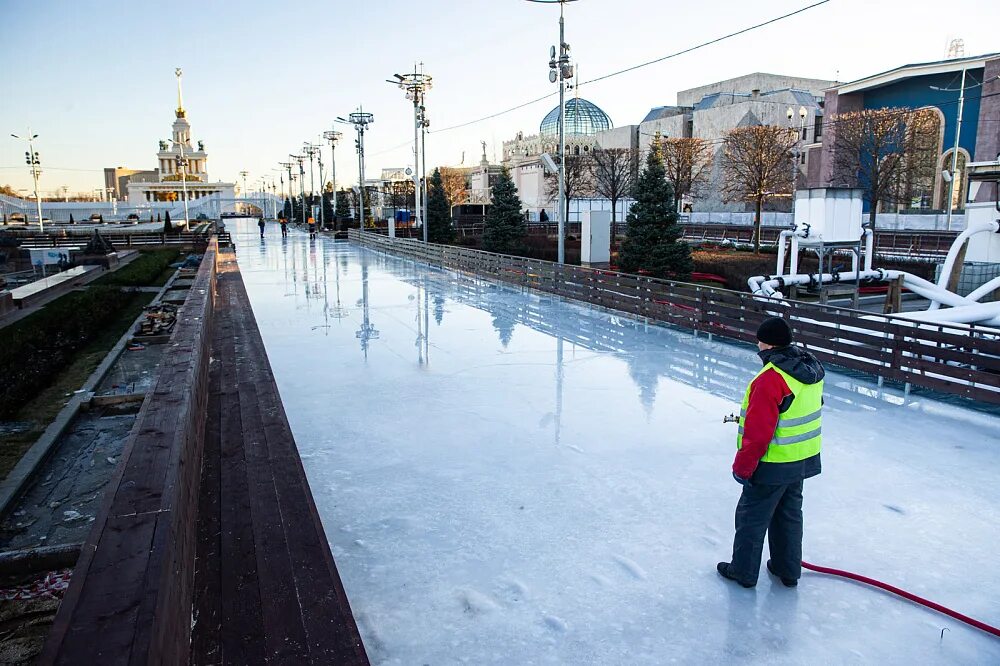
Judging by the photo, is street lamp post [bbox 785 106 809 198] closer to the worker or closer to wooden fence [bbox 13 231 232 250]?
wooden fence [bbox 13 231 232 250]

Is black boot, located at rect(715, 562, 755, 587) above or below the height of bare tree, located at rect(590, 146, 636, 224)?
below

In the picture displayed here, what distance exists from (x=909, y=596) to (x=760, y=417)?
1.63 meters

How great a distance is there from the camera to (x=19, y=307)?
64.8 ft

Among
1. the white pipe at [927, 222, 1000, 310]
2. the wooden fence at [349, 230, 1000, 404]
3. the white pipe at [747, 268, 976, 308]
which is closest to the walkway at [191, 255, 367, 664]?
the wooden fence at [349, 230, 1000, 404]

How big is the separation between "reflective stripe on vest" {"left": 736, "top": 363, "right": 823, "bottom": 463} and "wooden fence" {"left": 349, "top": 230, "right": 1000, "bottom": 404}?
17.5 feet

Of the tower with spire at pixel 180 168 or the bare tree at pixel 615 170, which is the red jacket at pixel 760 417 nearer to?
the bare tree at pixel 615 170

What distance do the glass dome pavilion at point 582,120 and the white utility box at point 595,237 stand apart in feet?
220

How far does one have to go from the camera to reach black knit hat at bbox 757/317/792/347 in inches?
164

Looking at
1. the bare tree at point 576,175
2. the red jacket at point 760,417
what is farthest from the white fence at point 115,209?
the red jacket at point 760,417

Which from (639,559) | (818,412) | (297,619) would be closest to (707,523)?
(639,559)

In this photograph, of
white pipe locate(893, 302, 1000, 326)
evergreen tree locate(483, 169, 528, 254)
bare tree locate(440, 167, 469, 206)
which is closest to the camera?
white pipe locate(893, 302, 1000, 326)

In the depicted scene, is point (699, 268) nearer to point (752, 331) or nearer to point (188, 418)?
point (752, 331)

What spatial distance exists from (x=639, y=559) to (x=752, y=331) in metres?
7.66

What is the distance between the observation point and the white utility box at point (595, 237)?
21125 mm
